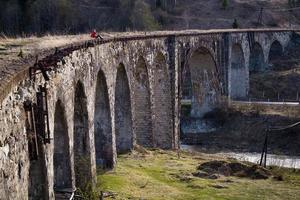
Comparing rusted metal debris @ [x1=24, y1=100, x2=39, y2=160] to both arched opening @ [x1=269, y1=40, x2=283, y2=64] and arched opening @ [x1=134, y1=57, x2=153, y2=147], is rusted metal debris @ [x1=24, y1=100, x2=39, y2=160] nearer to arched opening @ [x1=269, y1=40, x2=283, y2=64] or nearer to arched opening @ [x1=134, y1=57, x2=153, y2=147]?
arched opening @ [x1=134, y1=57, x2=153, y2=147]

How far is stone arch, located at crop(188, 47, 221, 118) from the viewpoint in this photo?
40844 millimetres

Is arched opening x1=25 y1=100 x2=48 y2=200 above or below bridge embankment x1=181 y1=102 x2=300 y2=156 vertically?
above

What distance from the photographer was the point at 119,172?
847 inches

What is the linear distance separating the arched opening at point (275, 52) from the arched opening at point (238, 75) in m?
11.4

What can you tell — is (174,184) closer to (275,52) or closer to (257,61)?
(257,61)

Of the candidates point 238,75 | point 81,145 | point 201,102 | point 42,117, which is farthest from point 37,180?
point 238,75

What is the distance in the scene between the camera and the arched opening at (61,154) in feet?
49.6

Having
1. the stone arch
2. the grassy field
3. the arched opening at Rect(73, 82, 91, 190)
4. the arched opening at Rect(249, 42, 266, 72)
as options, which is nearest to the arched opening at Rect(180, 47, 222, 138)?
the stone arch

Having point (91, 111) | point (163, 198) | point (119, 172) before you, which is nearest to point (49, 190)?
point (91, 111)

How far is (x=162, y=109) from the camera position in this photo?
31.5m

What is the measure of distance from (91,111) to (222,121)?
83.9 feet

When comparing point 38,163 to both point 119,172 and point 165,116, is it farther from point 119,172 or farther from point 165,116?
point 165,116

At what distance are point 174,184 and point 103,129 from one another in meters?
3.57

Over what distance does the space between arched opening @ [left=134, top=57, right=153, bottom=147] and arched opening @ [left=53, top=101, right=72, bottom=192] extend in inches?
523
